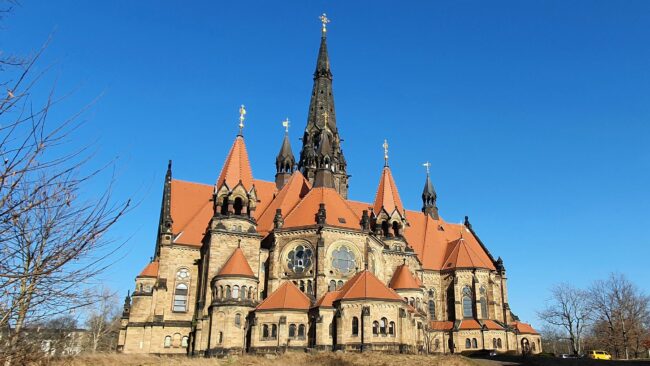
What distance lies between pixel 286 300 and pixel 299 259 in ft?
14.3

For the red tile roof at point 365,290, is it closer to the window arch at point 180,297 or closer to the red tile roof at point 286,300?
the red tile roof at point 286,300

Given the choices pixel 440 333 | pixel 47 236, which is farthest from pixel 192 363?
pixel 440 333

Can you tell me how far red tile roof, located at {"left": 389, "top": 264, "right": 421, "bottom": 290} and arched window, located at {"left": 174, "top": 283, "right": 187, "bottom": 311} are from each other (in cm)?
1731

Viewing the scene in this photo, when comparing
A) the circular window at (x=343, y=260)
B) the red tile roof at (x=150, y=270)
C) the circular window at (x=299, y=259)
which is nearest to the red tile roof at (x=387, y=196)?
the circular window at (x=343, y=260)

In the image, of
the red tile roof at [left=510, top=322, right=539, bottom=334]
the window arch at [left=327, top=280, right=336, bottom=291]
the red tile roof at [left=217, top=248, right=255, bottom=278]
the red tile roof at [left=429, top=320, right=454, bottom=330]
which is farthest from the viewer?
the red tile roof at [left=510, top=322, right=539, bottom=334]

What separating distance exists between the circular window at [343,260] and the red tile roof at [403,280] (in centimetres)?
607

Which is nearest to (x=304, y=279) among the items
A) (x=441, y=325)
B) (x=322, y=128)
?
(x=441, y=325)

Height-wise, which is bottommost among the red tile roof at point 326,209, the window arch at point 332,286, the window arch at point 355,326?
the window arch at point 355,326

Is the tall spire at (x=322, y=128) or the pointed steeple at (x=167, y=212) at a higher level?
the tall spire at (x=322, y=128)

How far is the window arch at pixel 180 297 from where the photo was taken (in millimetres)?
42312

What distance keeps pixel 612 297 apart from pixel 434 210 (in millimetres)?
22126

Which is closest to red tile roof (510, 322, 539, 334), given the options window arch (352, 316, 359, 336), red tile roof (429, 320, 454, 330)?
red tile roof (429, 320, 454, 330)

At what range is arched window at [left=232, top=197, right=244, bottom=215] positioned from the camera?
4277 centimetres

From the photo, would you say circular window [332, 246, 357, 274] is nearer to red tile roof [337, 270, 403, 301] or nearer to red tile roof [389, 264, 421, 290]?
red tile roof [337, 270, 403, 301]
